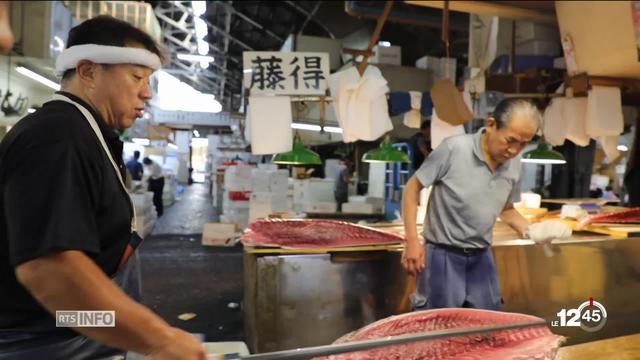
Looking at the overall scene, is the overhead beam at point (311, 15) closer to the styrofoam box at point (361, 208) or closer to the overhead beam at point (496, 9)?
the styrofoam box at point (361, 208)

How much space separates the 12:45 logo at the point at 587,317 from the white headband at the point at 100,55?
2268 millimetres

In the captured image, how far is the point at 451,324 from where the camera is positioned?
1.96 meters

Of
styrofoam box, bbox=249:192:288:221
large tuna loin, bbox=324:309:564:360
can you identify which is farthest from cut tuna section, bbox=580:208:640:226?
styrofoam box, bbox=249:192:288:221

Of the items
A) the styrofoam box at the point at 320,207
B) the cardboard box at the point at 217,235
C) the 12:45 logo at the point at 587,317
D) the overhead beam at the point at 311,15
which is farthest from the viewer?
the overhead beam at the point at 311,15

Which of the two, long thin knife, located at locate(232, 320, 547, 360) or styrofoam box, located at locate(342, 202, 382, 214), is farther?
styrofoam box, located at locate(342, 202, 382, 214)

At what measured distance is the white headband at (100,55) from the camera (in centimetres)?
142

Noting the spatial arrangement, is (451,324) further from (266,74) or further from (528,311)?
(266,74)

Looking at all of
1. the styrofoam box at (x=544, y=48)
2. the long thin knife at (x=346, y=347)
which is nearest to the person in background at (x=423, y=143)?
the styrofoam box at (x=544, y=48)

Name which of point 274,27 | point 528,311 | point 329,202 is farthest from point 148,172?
point 528,311

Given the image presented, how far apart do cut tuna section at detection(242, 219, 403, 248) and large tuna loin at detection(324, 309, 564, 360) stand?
1.53 metres

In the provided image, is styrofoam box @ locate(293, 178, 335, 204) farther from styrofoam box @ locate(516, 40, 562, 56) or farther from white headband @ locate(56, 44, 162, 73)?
white headband @ locate(56, 44, 162, 73)

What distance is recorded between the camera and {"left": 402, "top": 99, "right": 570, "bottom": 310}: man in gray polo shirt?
2855 mm

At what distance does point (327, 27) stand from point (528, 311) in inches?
430

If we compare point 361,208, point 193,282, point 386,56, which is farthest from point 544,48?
point 386,56
